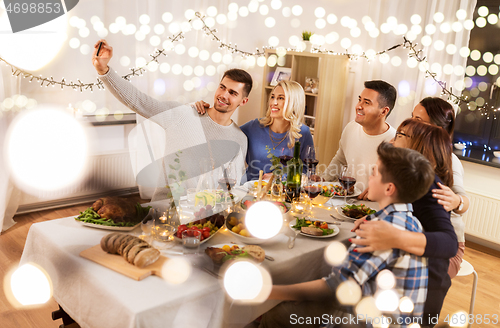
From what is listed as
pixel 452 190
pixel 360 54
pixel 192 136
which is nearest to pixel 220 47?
pixel 360 54

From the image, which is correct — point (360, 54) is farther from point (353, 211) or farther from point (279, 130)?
point (353, 211)

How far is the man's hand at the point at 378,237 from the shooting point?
1.21 metres

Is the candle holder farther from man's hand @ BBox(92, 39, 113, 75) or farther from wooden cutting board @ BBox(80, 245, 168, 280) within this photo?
man's hand @ BBox(92, 39, 113, 75)

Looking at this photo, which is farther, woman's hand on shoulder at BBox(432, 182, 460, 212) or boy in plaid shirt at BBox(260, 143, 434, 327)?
woman's hand on shoulder at BBox(432, 182, 460, 212)

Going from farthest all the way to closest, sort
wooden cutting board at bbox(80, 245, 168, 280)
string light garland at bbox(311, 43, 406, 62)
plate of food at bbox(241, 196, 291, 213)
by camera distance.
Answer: string light garland at bbox(311, 43, 406, 62) → plate of food at bbox(241, 196, 291, 213) → wooden cutting board at bbox(80, 245, 168, 280)

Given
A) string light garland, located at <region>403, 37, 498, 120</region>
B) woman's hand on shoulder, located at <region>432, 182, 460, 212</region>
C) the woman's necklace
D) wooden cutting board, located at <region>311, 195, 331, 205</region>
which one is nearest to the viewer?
woman's hand on shoulder, located at <region>432, 182, 460, 212</region>

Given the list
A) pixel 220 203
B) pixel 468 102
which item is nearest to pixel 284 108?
pixel 220 203

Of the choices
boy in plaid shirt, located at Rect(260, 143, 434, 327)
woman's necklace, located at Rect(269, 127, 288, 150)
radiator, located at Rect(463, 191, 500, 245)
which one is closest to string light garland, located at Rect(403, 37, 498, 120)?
radiator, located at Rect(463, 191, 500, 245)

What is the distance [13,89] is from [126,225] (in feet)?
7.42

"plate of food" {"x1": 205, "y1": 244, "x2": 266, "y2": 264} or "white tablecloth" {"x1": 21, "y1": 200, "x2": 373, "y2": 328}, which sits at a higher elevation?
"plate of food" {"x1": 205, "y1": 244, "x2": 266, "y2": 264}

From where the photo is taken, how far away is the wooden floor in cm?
208

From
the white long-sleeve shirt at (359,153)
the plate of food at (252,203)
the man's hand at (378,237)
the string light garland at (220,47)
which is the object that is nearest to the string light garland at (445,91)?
the string light garland at (220,47)

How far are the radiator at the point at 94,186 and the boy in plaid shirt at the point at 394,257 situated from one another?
283cm

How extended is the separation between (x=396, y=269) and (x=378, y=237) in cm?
13
